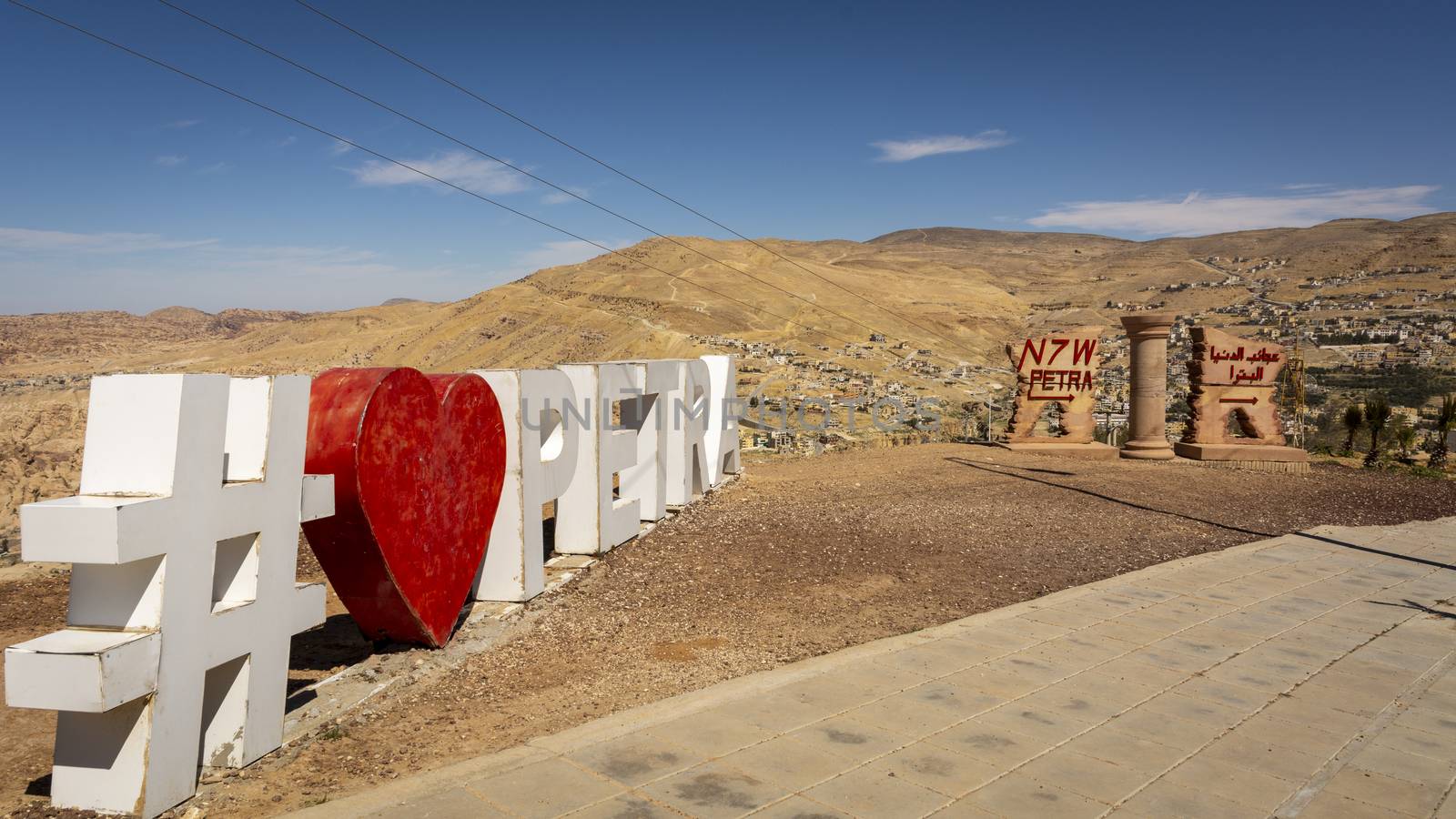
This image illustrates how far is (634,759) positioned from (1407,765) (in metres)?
4.19

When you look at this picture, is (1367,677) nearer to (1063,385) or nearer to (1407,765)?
(1407,765)

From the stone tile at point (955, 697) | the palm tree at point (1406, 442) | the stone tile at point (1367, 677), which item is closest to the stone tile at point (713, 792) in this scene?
the stone tile at point (955, 697)

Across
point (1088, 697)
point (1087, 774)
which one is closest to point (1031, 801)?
point (1087, 774)

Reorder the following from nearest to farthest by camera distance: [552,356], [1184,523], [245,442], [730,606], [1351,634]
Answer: [245,442] < [1351,634] < [730,606] < [1184,523] < [552,356]

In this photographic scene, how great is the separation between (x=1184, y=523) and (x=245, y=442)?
39.1ft

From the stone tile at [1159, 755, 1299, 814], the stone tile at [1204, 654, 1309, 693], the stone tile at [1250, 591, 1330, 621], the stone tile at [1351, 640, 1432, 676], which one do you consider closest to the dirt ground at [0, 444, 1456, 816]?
the stone tile at [1250, 591, 1330, 621]

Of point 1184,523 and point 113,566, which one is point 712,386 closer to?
point 1184,523

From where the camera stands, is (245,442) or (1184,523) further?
(1184,523)

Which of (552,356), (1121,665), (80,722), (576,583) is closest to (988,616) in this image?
(1121,665)

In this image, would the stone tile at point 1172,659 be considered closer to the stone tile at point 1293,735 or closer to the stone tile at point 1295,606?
the stone tile at point 1293,735

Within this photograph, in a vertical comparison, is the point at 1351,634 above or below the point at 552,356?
below

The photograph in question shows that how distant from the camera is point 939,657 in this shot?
7004 millimetres

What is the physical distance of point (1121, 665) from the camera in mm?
6883

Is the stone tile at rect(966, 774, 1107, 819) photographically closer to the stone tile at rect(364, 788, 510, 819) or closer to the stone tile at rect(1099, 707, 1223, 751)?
the stone tile at rect(1099, 707, 1223, 751)
